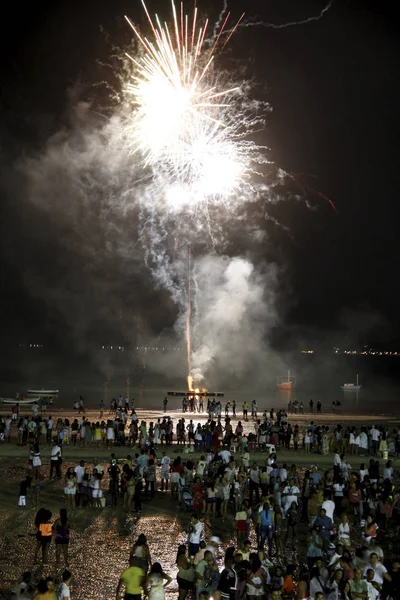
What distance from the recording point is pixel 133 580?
869 centimetres

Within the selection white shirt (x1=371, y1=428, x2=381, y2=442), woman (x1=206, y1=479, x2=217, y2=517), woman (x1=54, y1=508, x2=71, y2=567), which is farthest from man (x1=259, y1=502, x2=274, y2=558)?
white shirt (x1=371, y1=428, x2=381, y2=442)

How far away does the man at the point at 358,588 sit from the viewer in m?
8.82

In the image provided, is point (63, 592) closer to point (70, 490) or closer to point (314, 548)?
point (314, 548)

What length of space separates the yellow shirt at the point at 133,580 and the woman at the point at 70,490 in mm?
6709

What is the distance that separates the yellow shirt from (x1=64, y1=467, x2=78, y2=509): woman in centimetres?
671

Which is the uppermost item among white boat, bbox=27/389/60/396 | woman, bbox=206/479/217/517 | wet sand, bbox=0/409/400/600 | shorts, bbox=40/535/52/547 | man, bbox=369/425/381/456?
white boat, bbox=27/389/60/396

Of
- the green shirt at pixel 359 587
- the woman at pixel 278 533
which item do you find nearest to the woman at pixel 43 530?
the woman at pixel 278 533

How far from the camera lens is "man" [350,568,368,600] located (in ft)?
28.9

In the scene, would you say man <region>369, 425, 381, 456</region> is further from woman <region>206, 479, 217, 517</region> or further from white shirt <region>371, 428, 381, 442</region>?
woman <region>206, 479, 217, 517</region>

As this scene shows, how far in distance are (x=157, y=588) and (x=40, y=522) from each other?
4022 mm

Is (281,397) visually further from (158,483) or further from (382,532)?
(382,532)

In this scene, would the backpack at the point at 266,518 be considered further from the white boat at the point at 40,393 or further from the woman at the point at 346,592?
the white boat at the point at 40,393

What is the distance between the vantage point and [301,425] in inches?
1382

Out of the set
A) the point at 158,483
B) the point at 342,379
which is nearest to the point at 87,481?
the point at 158,483
